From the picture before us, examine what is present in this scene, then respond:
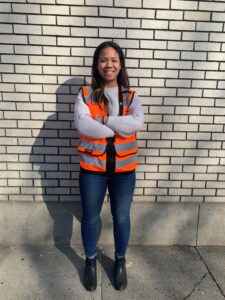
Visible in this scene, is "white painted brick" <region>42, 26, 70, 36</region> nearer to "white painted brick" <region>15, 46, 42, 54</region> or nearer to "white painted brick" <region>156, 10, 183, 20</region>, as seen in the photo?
"white painted brick" <region>15, 46, 42, 54</region>

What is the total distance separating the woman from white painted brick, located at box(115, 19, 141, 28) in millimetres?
486

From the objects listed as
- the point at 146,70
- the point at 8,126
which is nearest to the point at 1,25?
the point at 8,126

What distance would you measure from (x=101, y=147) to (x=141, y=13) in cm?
124

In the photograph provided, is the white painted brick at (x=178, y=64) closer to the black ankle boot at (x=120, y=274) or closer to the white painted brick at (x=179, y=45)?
the white painted brick at (x=179, y=45)

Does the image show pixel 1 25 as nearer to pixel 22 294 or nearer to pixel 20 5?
pixel 20 5

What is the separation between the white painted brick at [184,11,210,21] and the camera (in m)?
2.74

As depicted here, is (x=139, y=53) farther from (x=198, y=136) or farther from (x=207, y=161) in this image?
(x=207, y=161)

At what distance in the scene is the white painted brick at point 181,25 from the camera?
2.75 meters

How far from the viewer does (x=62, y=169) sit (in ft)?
10.0

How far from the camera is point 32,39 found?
2.74 metres

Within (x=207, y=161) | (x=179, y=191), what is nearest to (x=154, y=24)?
(x=207, y=161)

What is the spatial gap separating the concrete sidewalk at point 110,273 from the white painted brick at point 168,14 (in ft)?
7.16

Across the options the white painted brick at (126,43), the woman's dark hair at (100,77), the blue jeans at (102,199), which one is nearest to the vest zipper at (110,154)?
the blue jeans at (102,199)

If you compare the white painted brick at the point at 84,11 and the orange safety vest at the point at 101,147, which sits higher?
the white painted brick at the point at 84,11
